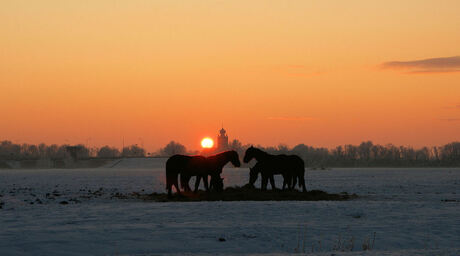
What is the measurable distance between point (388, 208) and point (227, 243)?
36.8 ft

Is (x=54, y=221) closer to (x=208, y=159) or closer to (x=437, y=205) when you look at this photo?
(x=208, y=159)

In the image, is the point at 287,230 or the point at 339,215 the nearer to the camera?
the point at 287,230

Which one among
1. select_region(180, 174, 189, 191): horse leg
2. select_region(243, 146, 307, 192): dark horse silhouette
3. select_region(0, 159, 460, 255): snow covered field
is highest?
select_region(243, 146, 307, 192): dark horse silhouette

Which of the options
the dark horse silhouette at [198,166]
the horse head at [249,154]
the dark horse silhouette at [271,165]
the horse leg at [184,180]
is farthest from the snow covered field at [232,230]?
the dark horse silhouette at [271,165]

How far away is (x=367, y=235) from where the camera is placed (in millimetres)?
18547

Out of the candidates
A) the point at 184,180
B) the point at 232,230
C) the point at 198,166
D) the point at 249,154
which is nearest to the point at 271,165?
the point at 249,154

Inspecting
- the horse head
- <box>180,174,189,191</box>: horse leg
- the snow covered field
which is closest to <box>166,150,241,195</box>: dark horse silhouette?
<box>180,174,189,191</box>: horse leg

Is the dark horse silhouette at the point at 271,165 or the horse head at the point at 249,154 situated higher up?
the horse head at the point at 249,154

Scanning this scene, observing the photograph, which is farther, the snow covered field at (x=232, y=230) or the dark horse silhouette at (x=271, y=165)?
the dark horse silhouette at (x=271, y=165)

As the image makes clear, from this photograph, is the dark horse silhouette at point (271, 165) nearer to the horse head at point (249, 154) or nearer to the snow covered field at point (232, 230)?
the horse head at point (249, 154)

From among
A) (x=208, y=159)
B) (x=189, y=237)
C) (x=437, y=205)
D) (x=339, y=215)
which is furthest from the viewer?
(x=208, y=159)

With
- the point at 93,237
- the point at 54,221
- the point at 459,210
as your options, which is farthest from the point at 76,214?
the point at 459,210

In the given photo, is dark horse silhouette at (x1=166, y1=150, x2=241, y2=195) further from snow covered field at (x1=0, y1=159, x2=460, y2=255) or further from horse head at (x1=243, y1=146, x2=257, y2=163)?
snow covered field at (x1=0, y1=159, x2=460, y2=255)

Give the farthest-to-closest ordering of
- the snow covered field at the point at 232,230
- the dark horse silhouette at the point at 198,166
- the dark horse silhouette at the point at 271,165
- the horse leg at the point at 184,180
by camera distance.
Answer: the dark horse silhouette at the point at 271,165 → the horse leg at the point at 184,180 → the dark horse silhouette at the point at 198,166 → the snow covered field at the point at 232,230
